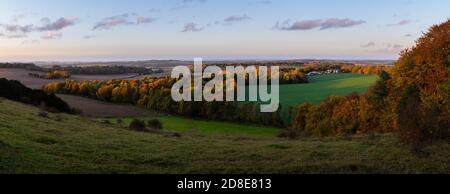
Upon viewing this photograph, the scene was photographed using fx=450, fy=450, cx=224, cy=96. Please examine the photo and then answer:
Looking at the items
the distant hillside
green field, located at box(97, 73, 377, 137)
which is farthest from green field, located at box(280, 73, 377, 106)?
the distant hillside

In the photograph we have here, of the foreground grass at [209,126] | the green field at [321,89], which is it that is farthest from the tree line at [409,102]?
the green field at [321,89]

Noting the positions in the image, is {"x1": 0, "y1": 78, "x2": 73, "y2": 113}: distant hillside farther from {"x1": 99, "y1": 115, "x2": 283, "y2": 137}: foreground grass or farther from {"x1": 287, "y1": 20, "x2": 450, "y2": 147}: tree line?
{"x1": 287, "y1": 20, "x2": 450, "y2": 147}: tree line

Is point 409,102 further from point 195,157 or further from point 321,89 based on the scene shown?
point 321,89

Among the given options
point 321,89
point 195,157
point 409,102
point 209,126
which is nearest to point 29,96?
point 209,126

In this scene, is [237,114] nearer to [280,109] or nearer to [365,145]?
[280,109]

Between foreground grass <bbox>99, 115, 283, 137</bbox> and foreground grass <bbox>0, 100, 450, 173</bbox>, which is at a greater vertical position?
foreground grass <bbox>0, 100, 450, 173</bbox>
